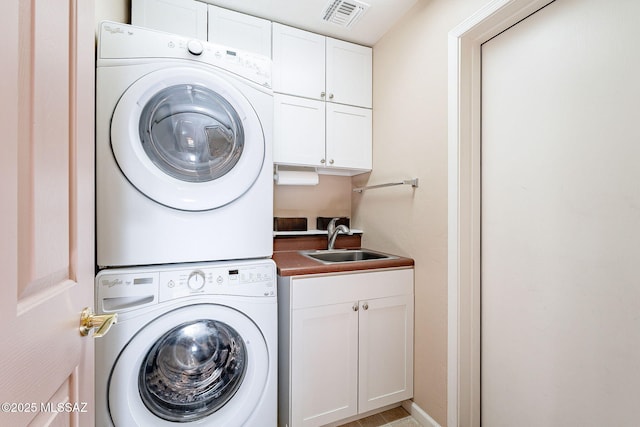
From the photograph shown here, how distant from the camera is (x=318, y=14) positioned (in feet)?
5.82

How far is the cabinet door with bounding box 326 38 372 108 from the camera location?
199 cm

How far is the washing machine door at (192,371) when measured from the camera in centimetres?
106

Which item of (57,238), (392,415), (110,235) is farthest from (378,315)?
(57,238)

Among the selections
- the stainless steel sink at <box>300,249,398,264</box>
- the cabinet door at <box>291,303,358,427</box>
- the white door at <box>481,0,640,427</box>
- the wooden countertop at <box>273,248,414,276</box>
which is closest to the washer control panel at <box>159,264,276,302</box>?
the wooden countertop at <box>273,248,414,276</box>

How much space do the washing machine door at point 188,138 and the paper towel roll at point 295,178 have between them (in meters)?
0.63

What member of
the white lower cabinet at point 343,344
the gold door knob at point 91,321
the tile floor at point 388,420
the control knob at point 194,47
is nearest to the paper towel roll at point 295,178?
the white lower cabinet at point 343,344

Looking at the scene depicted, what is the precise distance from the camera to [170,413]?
3.80 feet

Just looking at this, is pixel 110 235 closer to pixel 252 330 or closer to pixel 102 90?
pixel 102 90

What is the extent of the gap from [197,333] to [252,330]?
0.23 metres

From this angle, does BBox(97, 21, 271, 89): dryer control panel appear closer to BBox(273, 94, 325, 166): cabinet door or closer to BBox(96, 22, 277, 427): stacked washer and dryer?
BBox(96, 22, 277, 427): stacked washer and dryer

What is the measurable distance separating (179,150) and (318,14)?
1278 mm

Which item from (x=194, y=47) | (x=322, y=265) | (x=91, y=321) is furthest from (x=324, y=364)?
(x=194, y=47)

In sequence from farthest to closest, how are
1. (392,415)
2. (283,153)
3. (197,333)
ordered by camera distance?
(283,153) → (392,415) → (197,333)

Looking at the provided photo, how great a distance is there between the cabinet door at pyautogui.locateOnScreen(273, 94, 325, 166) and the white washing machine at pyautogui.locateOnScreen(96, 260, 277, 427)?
0.84 m
